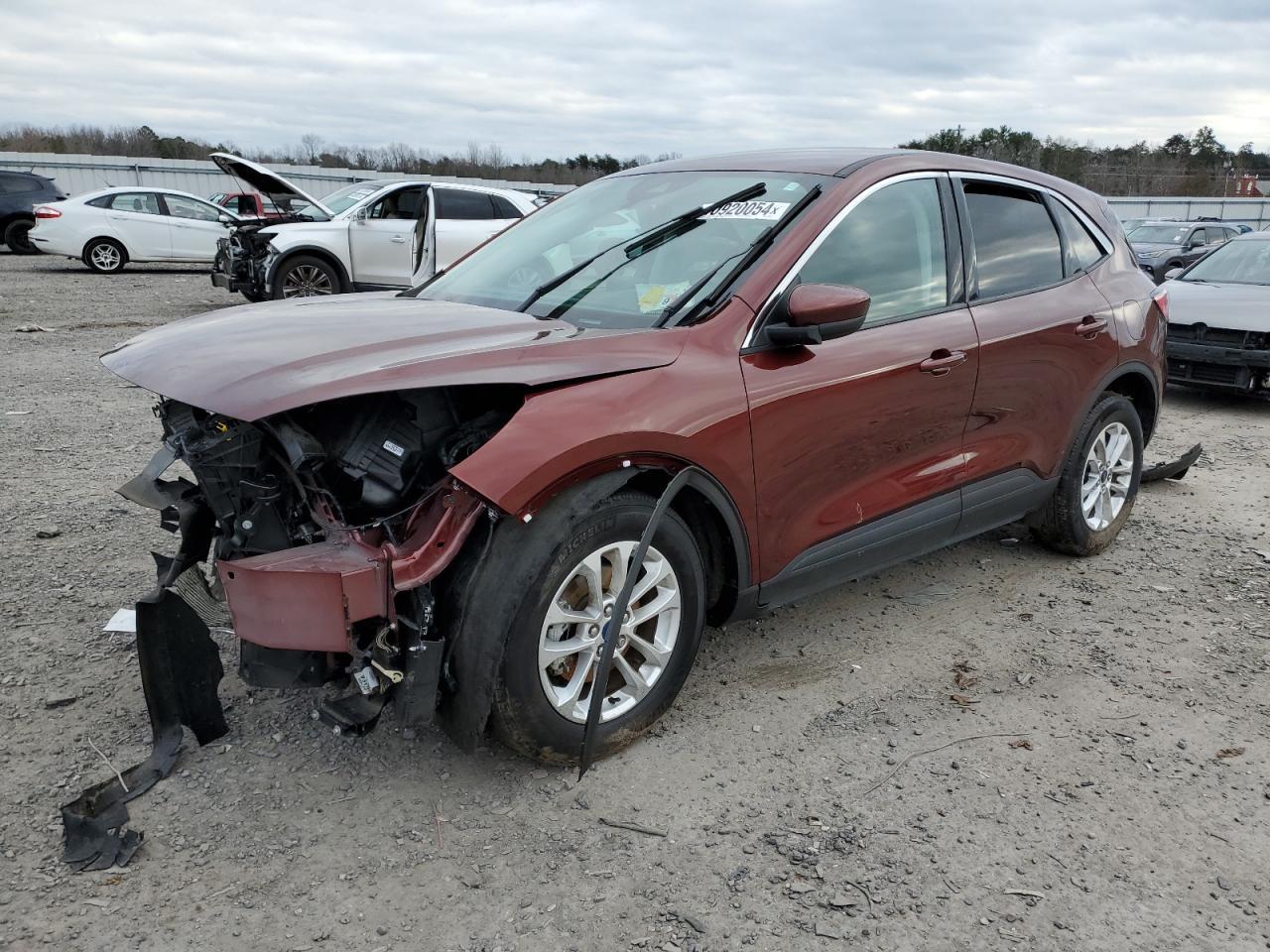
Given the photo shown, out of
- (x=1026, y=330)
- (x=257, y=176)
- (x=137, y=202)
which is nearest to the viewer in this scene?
(x=1026, y=330)

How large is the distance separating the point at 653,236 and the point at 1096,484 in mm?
2670

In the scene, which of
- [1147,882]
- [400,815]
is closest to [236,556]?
[400,815]

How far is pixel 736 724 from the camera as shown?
3.31 meters

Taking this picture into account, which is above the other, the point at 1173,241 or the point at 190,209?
the point at 190,209

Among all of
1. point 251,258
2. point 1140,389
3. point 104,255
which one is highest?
point 104,255

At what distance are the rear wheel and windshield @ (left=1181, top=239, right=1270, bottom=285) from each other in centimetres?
979

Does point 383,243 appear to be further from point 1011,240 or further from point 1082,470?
point 1082,470

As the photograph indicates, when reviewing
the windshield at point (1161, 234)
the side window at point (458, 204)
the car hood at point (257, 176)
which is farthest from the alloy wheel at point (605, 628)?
the windshield at point (1161, 234)

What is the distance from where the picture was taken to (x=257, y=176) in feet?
34.2

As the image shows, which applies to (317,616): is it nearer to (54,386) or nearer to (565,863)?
(565,863)

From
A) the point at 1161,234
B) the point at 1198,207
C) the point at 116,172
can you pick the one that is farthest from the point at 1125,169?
the point at 116,172

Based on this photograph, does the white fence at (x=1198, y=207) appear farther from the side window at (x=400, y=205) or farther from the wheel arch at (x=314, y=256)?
the wheel arch at (x=314, y=256)

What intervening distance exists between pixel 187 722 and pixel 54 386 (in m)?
6.60

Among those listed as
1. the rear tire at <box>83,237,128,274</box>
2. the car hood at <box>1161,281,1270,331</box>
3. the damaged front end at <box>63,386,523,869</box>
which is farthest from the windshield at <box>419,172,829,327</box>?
the rear tire at <box>83,237,128,274</box>
